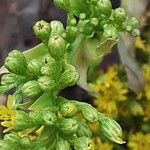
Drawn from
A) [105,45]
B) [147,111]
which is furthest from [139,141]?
[105,45]

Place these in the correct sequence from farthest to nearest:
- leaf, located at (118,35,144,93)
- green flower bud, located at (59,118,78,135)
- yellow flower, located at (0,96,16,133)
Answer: leaf, located at (118,35,144,93) < yellow flower, located at (0,96,16,133) < green flower bud, located at (59,118,78,135)

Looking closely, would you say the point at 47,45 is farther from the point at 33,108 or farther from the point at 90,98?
the point at 90,98

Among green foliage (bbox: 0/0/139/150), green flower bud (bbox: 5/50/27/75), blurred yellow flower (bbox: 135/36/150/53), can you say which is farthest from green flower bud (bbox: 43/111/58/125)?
blurred yellow flower (bbox: 135/36/150/53)

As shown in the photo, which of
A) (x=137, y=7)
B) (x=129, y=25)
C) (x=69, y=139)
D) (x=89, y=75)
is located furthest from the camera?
(x=89, y=75)

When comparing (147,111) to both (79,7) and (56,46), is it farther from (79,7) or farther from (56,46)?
(56,46)

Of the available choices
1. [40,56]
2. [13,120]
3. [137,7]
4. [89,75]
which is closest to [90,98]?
[89,75]

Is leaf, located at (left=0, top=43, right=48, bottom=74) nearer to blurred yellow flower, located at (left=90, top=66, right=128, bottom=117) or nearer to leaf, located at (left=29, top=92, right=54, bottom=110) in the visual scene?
leaf, located at (left=29, top=92, right=54, bottom=110)
